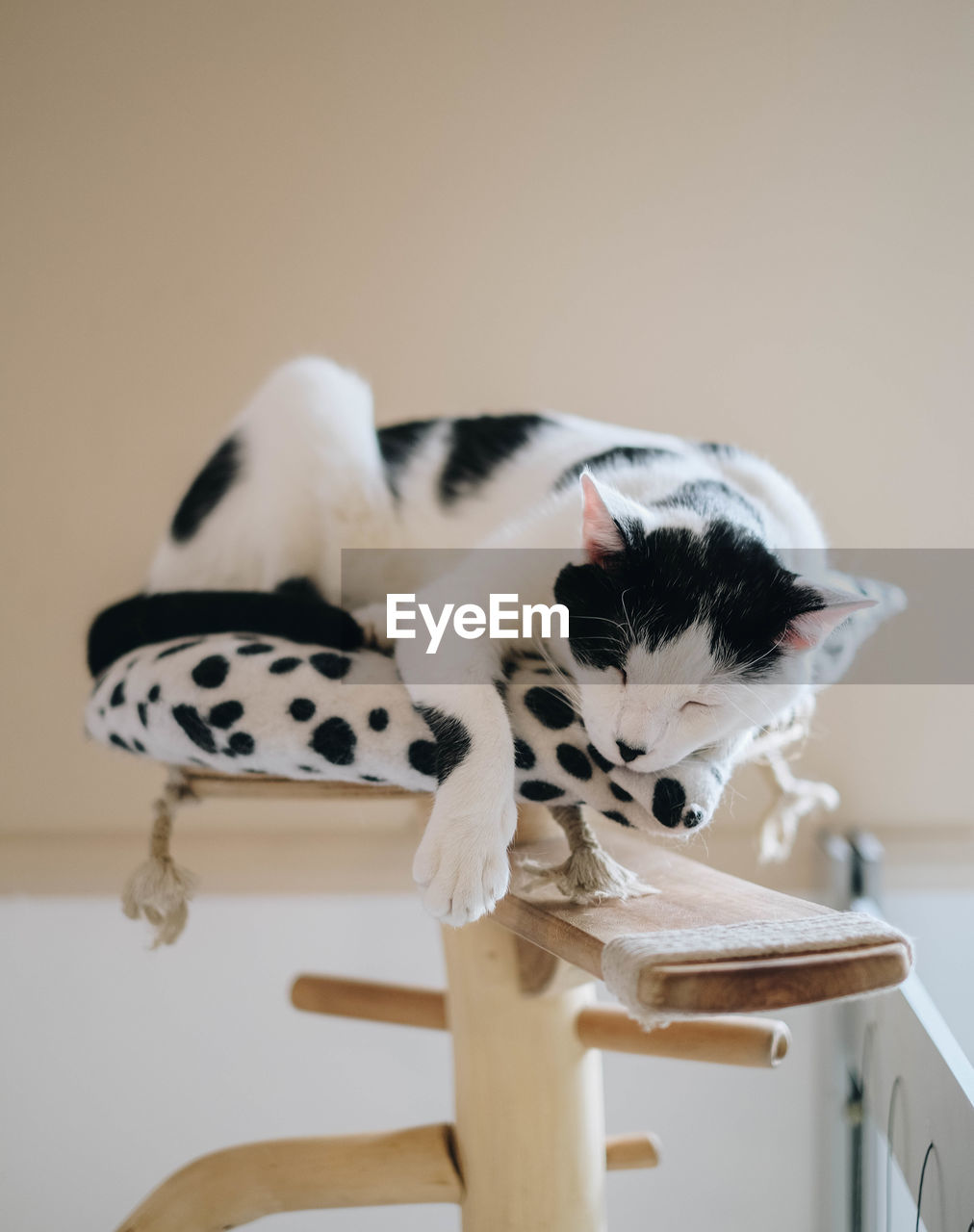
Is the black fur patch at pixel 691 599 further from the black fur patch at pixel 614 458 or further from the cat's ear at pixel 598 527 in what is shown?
the black fur patch at pixel 614 458

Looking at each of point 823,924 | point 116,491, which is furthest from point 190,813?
point 823,924

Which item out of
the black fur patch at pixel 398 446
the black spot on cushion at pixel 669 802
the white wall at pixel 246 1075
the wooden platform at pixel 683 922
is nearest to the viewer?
the wooden platform at pixel 683 922

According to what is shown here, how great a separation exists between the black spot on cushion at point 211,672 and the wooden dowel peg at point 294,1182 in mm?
436

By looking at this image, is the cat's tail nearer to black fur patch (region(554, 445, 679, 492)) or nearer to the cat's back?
the cat's back

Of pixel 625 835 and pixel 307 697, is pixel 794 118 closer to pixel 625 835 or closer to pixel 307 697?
pixel 625 835

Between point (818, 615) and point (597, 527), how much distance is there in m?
0.16

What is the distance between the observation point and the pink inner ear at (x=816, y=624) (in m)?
0.59

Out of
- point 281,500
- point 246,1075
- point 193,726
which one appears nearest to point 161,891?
point 193,726

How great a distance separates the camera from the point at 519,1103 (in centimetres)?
76

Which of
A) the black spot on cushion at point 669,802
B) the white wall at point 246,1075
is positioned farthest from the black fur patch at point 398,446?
the white wall at point 246,1075

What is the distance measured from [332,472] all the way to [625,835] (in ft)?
1.64

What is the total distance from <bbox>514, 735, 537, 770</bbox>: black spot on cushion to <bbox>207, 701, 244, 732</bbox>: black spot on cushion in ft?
0.70

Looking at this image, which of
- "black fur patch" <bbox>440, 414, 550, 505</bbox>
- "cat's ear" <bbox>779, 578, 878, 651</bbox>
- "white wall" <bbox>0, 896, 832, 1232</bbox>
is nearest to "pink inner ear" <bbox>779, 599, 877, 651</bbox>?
"cat's ear" <bbox>779, 578, 878, 651</bbox>

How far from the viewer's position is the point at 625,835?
0.90m
